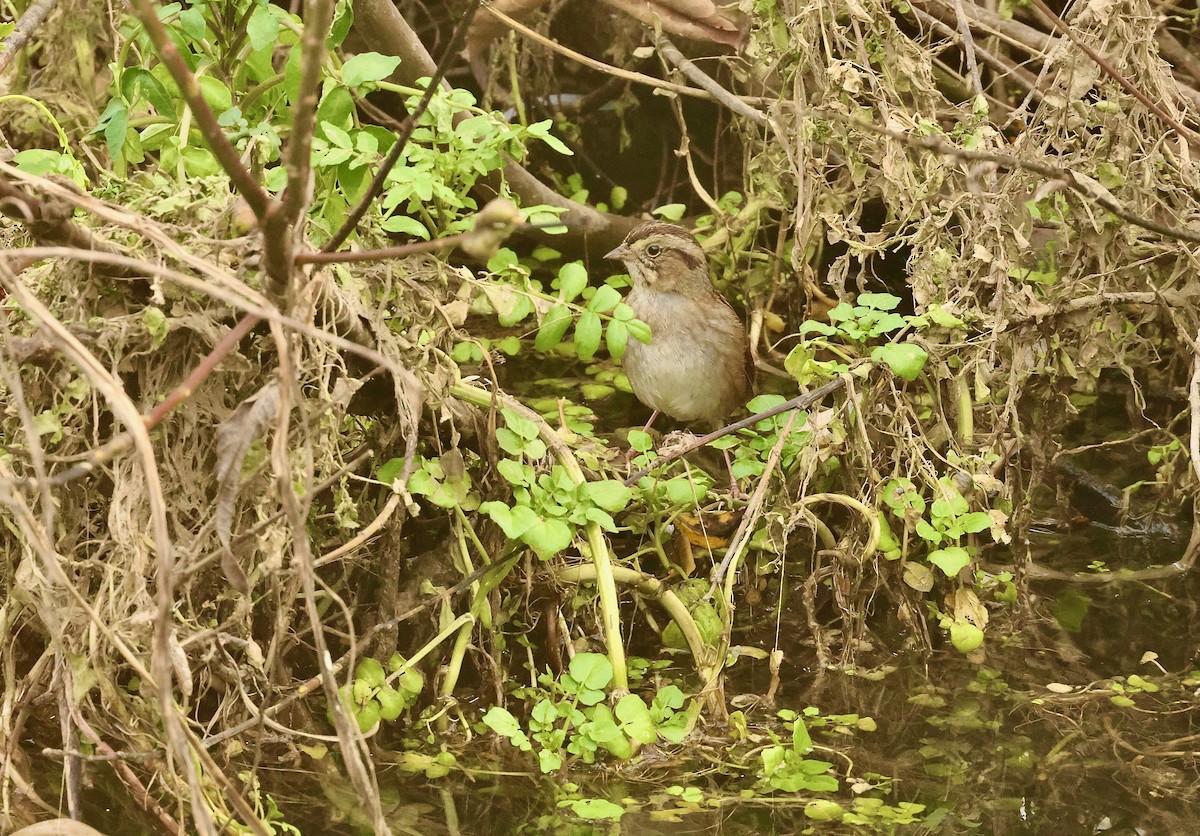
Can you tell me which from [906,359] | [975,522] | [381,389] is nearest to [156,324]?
[381,389]

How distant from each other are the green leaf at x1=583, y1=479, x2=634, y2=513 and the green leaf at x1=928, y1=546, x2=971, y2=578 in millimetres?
902

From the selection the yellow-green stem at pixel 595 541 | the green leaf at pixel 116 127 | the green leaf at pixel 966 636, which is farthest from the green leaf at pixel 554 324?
the green leaf at pixel 966 636

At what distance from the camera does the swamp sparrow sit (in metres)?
4.88

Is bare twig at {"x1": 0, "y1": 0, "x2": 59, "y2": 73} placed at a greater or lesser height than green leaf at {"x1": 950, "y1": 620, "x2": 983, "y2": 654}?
greater

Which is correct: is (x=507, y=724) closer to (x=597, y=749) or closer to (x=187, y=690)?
(x=597, y=749)

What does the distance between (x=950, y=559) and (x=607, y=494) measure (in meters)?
1.00

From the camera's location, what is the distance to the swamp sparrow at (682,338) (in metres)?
4.88

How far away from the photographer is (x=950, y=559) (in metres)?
3.50

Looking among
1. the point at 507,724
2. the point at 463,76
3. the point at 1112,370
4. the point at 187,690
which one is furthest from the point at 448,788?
the point at 463,76

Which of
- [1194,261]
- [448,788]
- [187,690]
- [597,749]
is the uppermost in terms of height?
[1194,261]

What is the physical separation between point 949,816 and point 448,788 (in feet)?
3.96

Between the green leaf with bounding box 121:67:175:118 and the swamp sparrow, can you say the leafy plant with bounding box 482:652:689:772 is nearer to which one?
the green leaf with bounding box 121:67:175:118

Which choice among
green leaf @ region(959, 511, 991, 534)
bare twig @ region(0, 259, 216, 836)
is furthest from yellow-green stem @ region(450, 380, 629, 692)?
bare twig @ region(0, 259, 216, 836)

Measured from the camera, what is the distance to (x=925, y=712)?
3.53 meters
